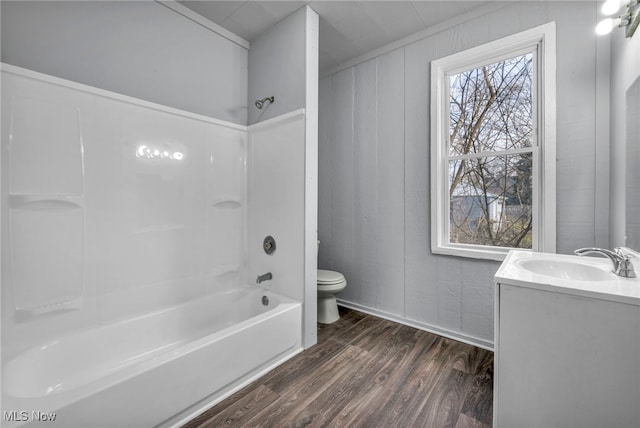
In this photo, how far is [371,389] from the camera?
154 centimetres

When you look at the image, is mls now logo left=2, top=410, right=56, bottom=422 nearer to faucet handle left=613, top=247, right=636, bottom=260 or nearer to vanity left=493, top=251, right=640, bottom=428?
vanity left=493, top=251, right=640, bottom=428

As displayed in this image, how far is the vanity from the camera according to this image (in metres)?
0.86

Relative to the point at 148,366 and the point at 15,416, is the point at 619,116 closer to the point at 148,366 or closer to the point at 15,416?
the point at 148,366

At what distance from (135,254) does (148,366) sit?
82 centimetres

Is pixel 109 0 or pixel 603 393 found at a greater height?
pixel 109 0

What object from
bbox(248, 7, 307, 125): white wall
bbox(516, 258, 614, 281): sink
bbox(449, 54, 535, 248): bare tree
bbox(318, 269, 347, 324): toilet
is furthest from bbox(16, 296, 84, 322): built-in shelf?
bbox(449, 54, 535, 248): bare tree

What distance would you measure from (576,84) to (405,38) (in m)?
1.26

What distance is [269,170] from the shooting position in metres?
2.19

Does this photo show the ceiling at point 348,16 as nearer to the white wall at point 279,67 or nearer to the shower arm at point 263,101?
the white wall at point 279,67

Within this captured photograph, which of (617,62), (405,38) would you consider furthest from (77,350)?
(617,62)

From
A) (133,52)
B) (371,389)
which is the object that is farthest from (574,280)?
(133,52)

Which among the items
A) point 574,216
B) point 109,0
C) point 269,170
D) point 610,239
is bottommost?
point 610,239

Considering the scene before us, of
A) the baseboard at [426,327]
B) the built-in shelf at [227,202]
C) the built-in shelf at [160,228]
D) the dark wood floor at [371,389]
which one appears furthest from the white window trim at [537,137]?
the built-in shelf at [160,228]

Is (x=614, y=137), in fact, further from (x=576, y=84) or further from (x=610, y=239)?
(x=610, y=239)
